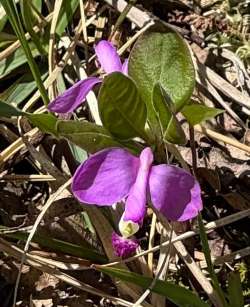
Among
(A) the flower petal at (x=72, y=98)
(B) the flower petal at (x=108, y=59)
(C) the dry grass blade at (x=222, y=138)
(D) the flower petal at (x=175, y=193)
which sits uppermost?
(B) the flower petal at (x=108, y=59)

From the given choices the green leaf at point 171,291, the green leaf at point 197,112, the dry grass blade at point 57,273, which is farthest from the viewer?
the dry grass blade at point 57,273

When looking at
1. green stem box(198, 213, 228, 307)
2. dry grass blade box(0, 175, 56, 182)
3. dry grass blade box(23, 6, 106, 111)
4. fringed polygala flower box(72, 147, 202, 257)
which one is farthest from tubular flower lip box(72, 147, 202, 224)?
dry grass blade box(23, 6, 106, 111)

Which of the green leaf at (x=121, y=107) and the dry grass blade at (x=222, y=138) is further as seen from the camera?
the dry grass blade at (x=222, y=138)

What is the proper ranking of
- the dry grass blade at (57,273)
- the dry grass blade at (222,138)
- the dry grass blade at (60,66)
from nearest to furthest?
the dry grass blade at (57,273), the dry grass blade at (222,138), the dry grass blade at (60,66)

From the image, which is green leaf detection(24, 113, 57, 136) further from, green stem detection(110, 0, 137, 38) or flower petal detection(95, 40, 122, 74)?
green stem detection(110, 0, 137, 38)

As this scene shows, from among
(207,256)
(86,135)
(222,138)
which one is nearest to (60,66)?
(222,138)

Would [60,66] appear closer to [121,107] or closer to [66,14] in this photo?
[66,14]

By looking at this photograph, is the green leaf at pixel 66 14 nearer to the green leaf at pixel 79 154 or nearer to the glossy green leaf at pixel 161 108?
the green leaf at pixel 79 154

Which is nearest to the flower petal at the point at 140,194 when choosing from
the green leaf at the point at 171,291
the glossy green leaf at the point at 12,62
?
the green leaf at the point at 171,291
